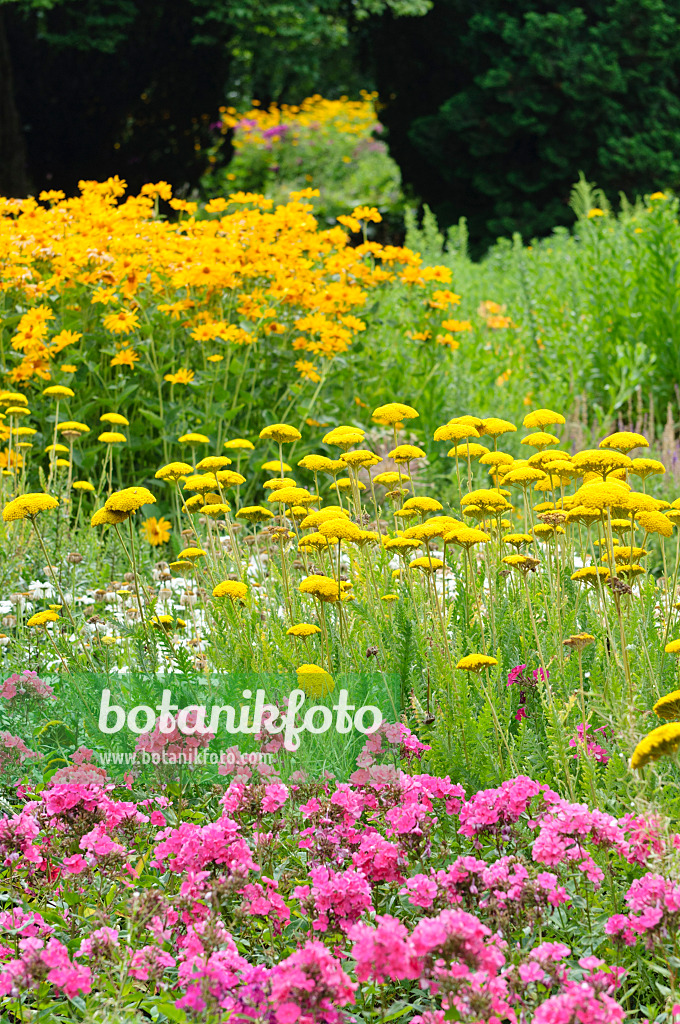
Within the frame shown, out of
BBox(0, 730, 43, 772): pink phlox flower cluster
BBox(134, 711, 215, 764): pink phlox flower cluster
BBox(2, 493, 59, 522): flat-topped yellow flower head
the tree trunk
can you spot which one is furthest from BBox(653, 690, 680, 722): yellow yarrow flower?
the tree trunk

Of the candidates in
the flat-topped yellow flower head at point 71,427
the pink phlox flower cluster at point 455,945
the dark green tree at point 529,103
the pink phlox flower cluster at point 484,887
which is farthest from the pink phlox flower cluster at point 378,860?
the dark green tree at point 529,103

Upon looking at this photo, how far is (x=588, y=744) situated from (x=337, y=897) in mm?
744

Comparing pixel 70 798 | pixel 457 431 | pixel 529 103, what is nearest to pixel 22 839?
pixel 70 798

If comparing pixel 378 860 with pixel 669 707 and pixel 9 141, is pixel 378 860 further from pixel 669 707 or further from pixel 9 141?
pixel 9 141

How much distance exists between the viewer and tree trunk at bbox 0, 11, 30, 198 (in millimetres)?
11781

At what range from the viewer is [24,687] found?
225cm

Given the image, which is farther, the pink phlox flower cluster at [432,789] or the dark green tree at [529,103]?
the dark green tree at [529,103]

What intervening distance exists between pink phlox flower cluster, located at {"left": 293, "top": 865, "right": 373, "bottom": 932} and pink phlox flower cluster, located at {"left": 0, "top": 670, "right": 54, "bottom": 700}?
915 mm

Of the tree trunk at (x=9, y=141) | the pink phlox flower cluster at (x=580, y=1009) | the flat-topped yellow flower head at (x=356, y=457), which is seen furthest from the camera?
the tree trunk at (x=9, y=141)

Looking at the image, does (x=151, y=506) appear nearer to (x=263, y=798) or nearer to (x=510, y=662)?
(x=510, y=662)

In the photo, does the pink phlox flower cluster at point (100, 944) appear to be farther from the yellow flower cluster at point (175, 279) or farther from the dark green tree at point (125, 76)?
the dark green tree at point (125, 76)

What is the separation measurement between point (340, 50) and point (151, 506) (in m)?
18.6

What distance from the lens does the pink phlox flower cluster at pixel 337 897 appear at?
1.57 meters

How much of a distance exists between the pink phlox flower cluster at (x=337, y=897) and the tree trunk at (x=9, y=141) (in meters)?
11.8
